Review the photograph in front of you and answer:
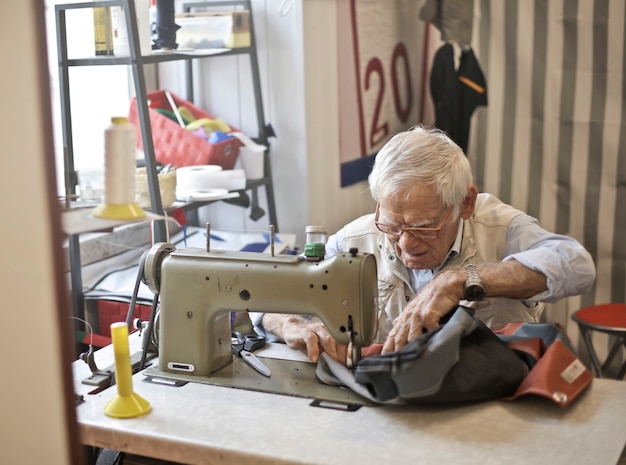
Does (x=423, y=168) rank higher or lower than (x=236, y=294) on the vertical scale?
higher

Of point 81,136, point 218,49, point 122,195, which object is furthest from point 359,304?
point 218,49

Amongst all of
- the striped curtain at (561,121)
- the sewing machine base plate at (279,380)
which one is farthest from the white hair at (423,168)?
the striped curtain at (561,121)

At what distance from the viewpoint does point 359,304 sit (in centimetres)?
156

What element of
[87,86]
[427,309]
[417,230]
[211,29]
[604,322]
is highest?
[211,29]

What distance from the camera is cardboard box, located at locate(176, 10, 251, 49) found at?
10.1ft

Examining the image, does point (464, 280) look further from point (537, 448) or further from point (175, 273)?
point (175, 273)

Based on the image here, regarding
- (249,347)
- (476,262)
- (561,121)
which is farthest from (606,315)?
(249,347)

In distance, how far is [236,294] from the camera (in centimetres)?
163

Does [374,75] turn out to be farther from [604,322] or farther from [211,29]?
[604,322]

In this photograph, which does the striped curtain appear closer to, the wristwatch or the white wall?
the wristwatch

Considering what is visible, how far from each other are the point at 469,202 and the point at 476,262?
0.16 m

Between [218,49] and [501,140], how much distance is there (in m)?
1.27

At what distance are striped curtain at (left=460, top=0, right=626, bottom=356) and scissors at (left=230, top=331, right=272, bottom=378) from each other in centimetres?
192

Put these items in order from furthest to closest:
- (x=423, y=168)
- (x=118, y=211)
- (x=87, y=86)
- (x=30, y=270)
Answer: (x=87, y=86) < (x=423, y=168) < (x=118, y=211) < (x=30, y=270)
